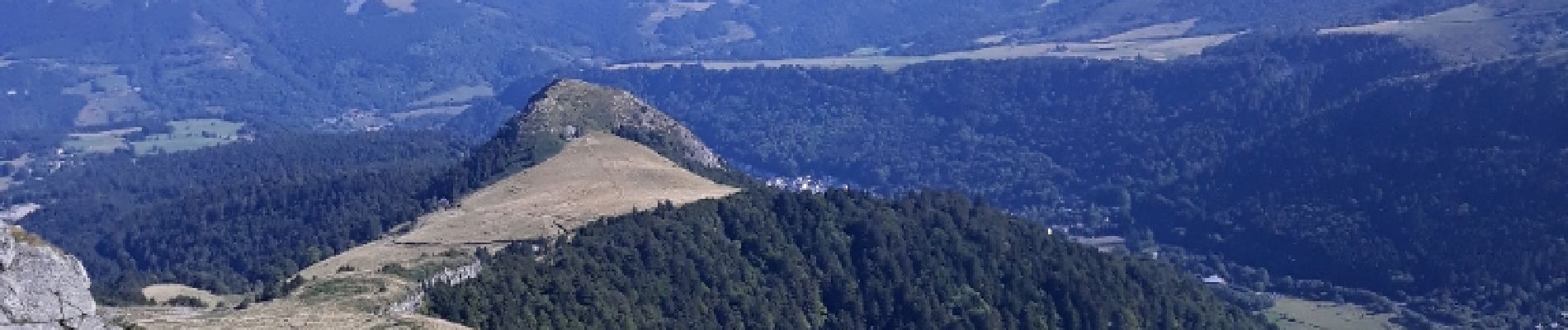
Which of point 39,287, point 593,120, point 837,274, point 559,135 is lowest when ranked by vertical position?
point 837,274

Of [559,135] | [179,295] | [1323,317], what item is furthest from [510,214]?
[1323,317]

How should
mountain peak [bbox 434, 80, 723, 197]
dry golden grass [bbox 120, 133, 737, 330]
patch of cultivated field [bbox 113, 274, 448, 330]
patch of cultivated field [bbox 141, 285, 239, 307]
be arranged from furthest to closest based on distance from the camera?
mountain peak [bbox 434, 80, 723, 197] → patch of cultivated field [bbox 141, 285, 239, 307] → dry golden grass [bbox 120, 133, 737, 330] → patch of cultivated field [bbox 113, 274, 448, 330]

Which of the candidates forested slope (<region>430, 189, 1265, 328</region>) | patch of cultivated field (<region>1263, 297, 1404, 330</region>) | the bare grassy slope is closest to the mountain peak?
the bare grassy slope

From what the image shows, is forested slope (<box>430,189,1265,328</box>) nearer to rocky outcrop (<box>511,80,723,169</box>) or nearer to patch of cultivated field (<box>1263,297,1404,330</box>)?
patch of cultivated field (<box>1263,297,1404,330</box>)

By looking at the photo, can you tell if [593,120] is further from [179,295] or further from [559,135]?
[179,295]

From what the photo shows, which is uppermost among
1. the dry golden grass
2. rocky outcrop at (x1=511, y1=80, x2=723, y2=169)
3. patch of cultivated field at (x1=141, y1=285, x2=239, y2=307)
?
rocky outcrop at (x1=511, y1=80, x2=723, y2=169)

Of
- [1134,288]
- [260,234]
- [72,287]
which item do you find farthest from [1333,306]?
[72,287]

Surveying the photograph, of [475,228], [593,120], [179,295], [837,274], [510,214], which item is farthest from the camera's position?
[593,120]
